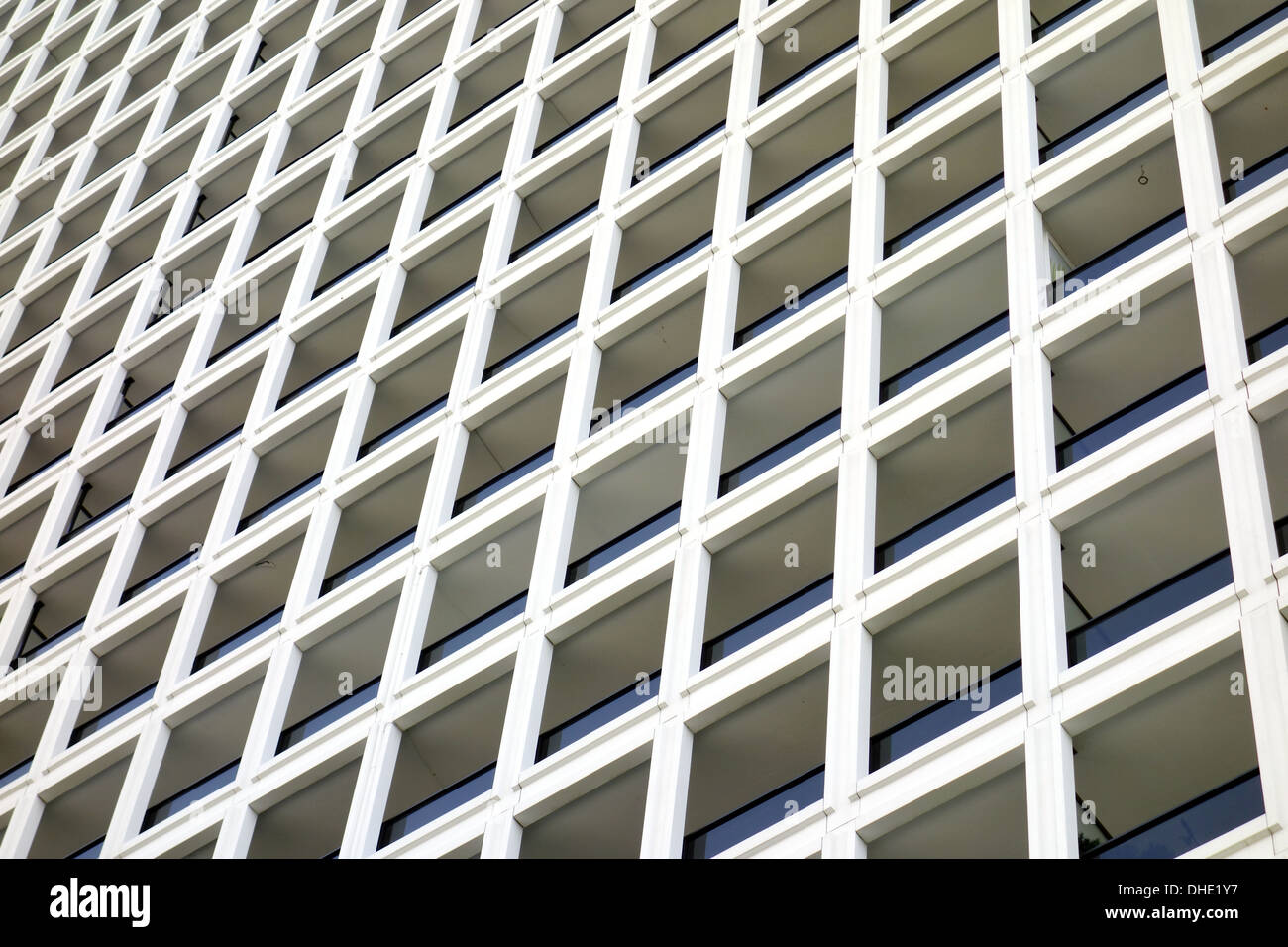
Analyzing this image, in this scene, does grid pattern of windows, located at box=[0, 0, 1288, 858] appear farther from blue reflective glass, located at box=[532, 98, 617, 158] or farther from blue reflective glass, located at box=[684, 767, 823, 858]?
blue reflective glass, located at box=[532, 98, 617, 158]

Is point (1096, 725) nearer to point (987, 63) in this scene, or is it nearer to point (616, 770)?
point (616, 770)

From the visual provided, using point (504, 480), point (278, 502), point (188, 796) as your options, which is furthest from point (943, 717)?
point (278, 502)

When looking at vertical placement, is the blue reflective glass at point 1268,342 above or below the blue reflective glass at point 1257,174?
below

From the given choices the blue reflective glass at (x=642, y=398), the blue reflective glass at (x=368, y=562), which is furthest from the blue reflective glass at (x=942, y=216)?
the blue reflective glass at (x=368, y=562)

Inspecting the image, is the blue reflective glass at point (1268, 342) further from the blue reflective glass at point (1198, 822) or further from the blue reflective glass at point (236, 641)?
the blue reflective glass at point (236, 641)

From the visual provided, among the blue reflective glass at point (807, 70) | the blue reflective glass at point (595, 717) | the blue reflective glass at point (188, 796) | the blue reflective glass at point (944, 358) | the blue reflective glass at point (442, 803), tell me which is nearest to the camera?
the blue reflective glass at point (595, 717)

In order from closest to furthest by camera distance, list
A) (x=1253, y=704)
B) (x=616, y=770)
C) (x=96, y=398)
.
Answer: (x=1253, y=704), (x=616, y=770), (x=96, y=398)

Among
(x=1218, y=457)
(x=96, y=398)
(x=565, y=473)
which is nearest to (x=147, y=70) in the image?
(x=96, y=398)

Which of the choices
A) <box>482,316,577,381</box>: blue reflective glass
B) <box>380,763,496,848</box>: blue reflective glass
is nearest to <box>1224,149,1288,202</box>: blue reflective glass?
<box>482,316,577,381</box>: blue reflective glass

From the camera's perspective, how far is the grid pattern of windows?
22.7 meters

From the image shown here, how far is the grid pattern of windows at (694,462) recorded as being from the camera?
22.7 metres

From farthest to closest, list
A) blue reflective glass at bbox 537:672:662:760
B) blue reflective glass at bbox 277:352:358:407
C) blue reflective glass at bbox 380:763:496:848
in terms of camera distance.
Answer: blue reflective glass at bbox 277:352:358:407, blue reflective glass at bbox 380:763:496:848, blue reflective glass at bbox 537:672:662:760
